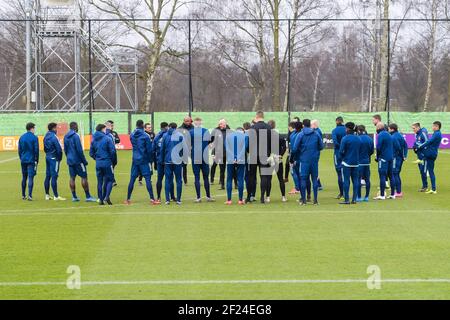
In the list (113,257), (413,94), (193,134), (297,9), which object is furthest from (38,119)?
(413,94)

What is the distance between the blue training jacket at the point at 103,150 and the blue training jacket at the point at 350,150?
5239 mm

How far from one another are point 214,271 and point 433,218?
680cm

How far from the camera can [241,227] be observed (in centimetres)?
1460

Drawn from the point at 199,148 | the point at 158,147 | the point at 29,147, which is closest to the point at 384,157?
the point at 199,148

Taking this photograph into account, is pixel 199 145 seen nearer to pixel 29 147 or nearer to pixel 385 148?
pixel 29 147

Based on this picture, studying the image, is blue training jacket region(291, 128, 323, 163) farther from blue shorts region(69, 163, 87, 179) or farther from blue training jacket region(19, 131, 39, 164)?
blue training jacket region(19, 131, 39, 164)

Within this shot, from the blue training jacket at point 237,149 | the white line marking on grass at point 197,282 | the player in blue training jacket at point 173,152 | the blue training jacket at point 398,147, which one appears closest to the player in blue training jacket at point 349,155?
the blue training jacket at point 398,147

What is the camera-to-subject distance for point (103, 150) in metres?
18.0

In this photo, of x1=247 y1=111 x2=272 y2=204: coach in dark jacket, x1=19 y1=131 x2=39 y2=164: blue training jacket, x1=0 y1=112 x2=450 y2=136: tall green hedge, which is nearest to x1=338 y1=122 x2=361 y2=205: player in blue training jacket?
x1=247 y1=111 x2=272 y2=204: coach in dark jacket

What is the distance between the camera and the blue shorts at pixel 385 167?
19.0 meters

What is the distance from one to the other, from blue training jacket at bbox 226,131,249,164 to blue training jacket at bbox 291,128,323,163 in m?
1.27

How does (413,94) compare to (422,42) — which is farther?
(413,94)
